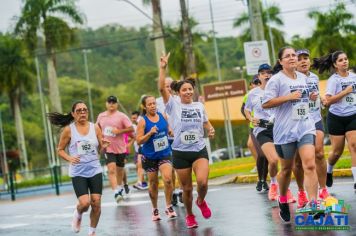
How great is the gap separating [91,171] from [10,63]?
5410 cm

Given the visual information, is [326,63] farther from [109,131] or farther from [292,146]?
[109,131]

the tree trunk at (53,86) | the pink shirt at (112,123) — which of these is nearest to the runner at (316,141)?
the pink shirt at (112,123)

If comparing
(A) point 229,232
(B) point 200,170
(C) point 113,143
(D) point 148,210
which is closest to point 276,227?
(A) point 229,232

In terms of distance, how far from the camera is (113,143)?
53.3 feet

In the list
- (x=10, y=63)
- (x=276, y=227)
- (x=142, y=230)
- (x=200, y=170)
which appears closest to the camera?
(x=276, y=227)

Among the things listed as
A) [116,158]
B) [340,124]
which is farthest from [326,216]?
[116,158]

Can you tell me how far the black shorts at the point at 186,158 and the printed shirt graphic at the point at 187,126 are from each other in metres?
0.05

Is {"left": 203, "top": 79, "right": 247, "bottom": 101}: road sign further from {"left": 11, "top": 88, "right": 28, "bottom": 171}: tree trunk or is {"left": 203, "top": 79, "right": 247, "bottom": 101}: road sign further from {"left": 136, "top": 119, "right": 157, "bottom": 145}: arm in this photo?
{"left": 11, "top": 88, "right": 28, "bottom": 171}: tree trunk

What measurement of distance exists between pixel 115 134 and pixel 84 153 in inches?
223

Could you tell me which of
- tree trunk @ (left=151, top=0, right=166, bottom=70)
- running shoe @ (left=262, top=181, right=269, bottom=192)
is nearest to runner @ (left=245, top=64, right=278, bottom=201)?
running shoe @ (left=262, top=181, right=269, bottom=192)

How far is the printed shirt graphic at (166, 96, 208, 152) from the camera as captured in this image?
9961 millimetres

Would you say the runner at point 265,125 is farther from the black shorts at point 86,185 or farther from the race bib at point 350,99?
the black shorts at point 86,185

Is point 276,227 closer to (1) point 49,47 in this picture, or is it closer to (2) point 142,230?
(2) point 142,230

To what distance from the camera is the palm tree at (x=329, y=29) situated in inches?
2520
